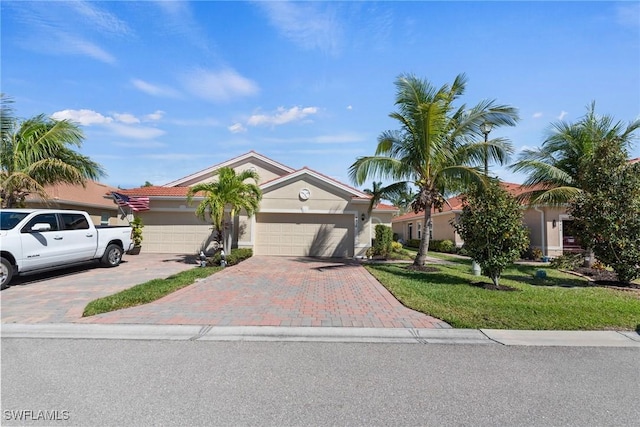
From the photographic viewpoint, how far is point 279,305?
Answer: 733 centimetres

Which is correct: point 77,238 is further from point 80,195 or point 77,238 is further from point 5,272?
point 80,195

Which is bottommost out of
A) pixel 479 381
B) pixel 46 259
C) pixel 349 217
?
pixel 479 381

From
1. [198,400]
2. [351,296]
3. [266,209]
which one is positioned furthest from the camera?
[266,209]

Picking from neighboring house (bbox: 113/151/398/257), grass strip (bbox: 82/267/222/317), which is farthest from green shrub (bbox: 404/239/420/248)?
Result: grass strip (bbox: 82/267/222/317)

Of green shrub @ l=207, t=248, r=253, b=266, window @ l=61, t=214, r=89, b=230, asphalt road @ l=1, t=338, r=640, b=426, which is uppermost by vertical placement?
window @ l=61, t=214, r=89, b=230

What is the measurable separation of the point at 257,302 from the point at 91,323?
298 cm

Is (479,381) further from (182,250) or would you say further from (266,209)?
(182,250)

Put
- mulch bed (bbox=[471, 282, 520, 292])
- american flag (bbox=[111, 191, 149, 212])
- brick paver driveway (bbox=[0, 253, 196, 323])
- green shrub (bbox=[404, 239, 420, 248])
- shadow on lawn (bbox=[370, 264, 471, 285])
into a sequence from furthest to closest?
green shrub (bbox=[404, 239, 420, 248]) → american flag (bbox=[111, 191, 149, 212]) → shadow on lawn (bbox=[370, 264, 471, 285]) → mulch bed (bbox=[471, 282, 520, 292]) → brick paver driveway (bbox=[0, 253, 196, 323])

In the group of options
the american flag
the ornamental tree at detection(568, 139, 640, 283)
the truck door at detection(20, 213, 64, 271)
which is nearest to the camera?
the truck door at detection(20, 213, 64, 271)

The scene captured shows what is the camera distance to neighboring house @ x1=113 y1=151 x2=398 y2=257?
17688 millimetres

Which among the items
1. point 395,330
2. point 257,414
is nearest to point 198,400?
point 257,414

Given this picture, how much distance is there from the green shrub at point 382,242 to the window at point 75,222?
40.5 ft

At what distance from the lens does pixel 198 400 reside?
3.43m

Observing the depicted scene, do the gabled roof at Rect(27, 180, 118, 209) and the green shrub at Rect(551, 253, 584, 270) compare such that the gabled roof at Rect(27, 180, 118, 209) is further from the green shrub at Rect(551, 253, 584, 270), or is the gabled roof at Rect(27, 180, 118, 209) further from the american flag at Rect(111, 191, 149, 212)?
the green shrub at Rect(551, 253, 584, 270)
